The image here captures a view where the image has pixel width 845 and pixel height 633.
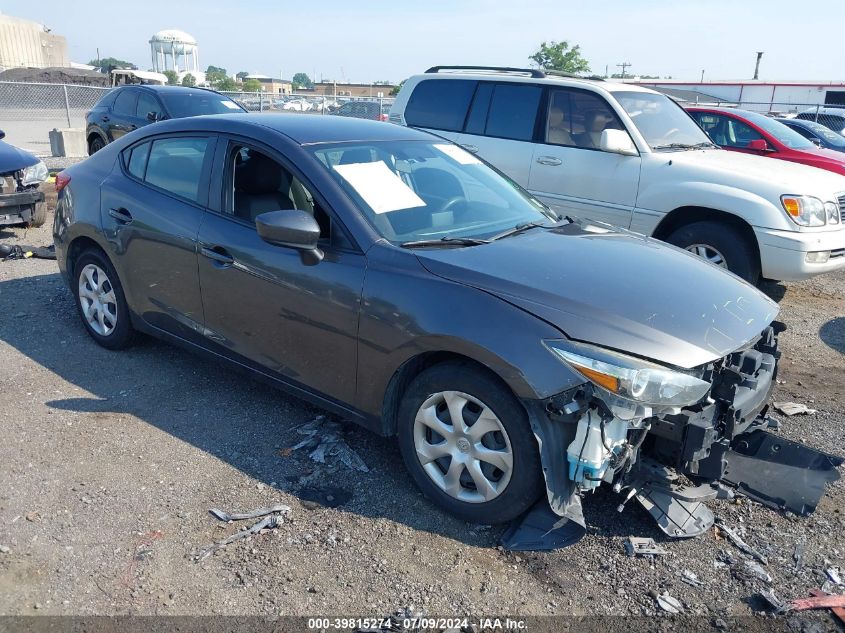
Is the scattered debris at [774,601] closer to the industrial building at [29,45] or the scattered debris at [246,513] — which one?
the scattered debris at [246,513]

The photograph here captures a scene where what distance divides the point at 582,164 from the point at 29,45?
96.2 metres

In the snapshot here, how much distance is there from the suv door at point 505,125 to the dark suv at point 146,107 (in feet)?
18.7

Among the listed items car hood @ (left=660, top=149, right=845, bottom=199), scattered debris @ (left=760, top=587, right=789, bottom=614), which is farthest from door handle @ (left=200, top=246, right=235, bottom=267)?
car hood @ (left=660, top=149, right=845, bottom=199)

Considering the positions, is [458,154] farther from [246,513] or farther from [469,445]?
[246,513]

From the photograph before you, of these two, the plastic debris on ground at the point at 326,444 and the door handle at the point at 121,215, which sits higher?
the door handle at the point at 121,215

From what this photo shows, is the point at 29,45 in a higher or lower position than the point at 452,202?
higher

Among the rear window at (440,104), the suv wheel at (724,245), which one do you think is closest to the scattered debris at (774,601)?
the suv wheel at (724,245)

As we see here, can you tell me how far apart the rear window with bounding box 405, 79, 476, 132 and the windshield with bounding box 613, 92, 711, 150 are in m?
1.69

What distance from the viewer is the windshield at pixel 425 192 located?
142 inches

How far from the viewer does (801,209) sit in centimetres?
607

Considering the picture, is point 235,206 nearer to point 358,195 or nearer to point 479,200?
point 358,195

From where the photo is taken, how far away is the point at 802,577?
2.96 metres

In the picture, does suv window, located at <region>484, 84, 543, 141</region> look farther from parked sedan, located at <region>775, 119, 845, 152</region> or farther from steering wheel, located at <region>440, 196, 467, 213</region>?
parked sedan, located at <region>775, 119, 845, 152</region>

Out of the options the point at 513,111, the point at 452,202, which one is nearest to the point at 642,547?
the point at 452,202
